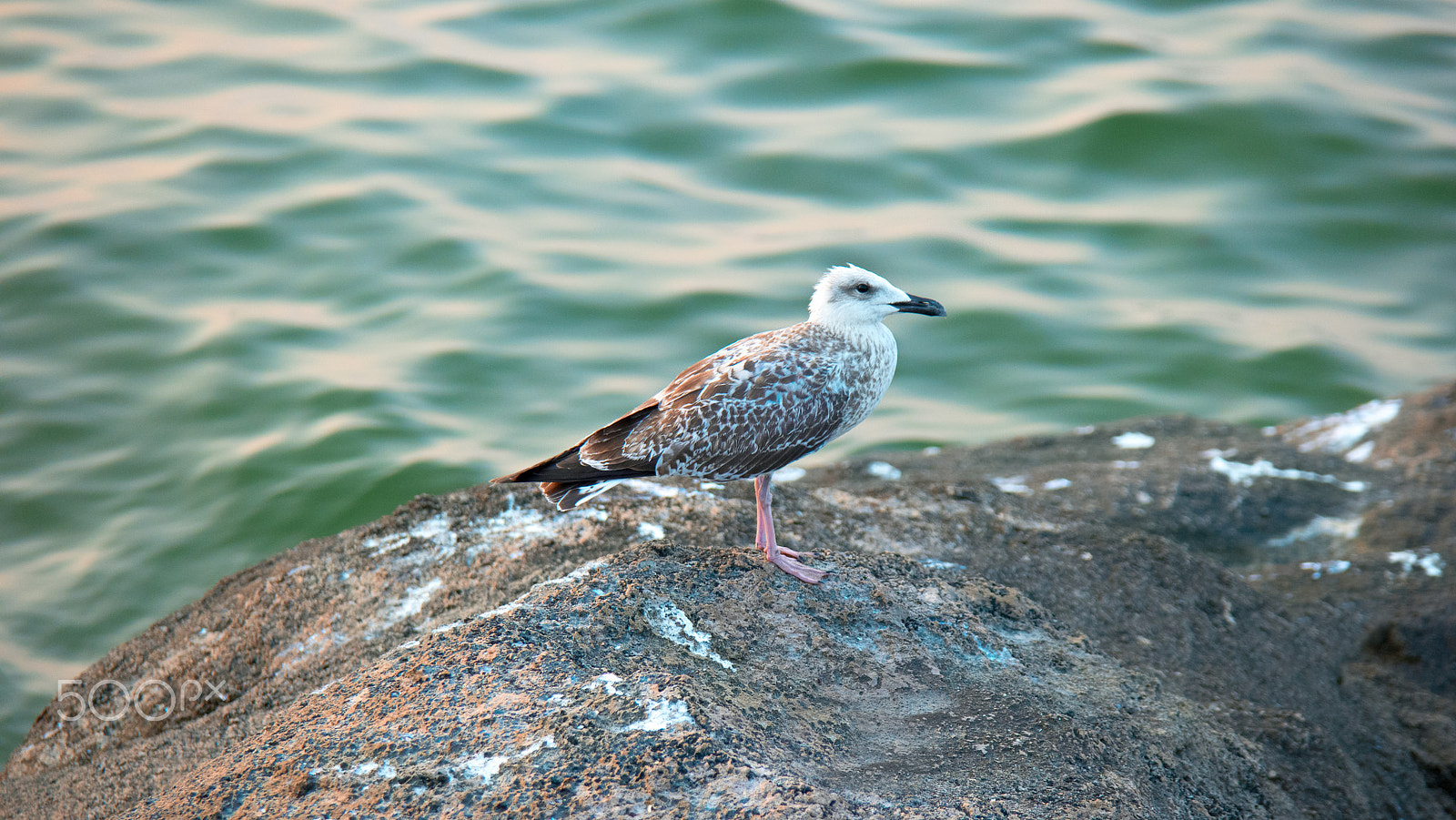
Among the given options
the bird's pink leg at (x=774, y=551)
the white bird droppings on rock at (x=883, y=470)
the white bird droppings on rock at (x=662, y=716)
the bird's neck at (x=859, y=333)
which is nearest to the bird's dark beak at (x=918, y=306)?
the bird's neck at (x=859, y=333)

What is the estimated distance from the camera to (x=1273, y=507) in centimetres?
620

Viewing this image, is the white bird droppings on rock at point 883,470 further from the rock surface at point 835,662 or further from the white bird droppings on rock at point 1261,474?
the white bird droppings on rock at point 1261,474

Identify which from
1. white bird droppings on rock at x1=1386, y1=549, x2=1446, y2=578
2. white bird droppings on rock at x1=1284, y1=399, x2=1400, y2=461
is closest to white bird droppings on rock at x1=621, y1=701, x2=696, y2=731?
white bird droppings on rock at x1=1386, y1=549, x2=1446, y2=578

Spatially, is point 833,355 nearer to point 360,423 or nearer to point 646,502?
point 646,502

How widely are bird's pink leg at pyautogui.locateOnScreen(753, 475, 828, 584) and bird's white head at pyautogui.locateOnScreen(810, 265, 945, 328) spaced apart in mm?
760

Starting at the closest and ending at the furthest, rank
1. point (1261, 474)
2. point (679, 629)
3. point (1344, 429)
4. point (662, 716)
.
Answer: point (662, 716) < point (679, 629) < point (1261, 474) < point (1344, 429)

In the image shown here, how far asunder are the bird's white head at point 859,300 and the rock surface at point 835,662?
930mm

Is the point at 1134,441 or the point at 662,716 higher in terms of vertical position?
the point at 662,716

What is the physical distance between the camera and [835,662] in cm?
372

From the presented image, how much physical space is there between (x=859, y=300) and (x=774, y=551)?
3.80ft

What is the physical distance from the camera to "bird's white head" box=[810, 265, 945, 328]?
4.73 m

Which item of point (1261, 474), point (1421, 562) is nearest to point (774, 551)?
point (1421, 562)

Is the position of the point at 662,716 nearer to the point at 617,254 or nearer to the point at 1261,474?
the point at 1261,474

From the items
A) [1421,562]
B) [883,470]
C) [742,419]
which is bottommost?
[1421,562]
